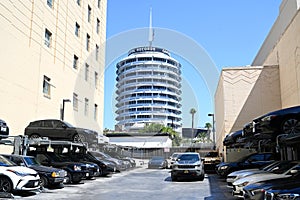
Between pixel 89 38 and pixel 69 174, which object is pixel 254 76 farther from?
pixel 69 174

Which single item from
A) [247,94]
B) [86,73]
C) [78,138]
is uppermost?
[86,73]

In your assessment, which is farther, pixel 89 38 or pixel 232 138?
pixel 89 38

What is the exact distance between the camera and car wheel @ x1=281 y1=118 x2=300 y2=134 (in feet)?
38.6

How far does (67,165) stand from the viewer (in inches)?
590

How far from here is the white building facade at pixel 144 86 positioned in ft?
198

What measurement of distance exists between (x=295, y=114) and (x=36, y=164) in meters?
10.2

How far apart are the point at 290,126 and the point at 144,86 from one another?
52.7 meters

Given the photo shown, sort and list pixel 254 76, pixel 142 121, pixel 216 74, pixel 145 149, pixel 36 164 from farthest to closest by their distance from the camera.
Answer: pixel 142 121 < pixel 145 149 < pixel 216 74 < pixel 254 76 < pixel 36 164

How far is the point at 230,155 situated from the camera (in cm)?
2622

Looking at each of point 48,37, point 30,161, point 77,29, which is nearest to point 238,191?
point 30,161

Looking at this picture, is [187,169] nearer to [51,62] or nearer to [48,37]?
[51,62]

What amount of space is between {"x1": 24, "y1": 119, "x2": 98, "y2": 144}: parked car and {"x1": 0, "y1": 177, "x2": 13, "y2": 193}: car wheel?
263 inches

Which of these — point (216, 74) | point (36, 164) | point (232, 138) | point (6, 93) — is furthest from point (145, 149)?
point (36, 164)

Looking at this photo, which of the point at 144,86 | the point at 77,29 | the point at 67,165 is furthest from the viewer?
the point at 144,86
